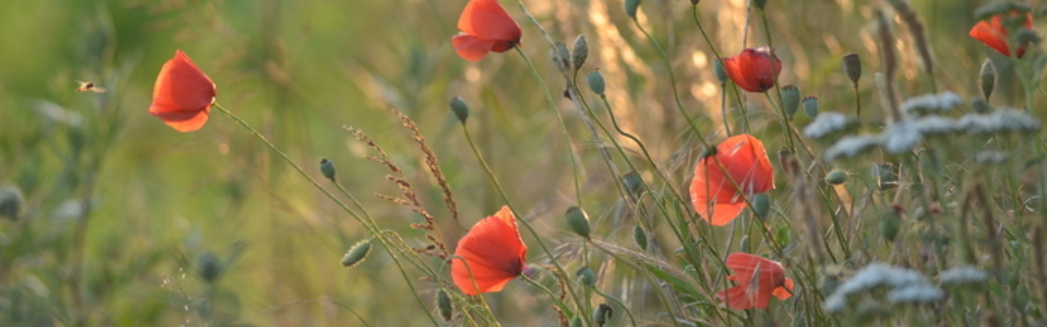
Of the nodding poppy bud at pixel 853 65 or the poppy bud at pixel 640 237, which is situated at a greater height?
the nodding poppy bud at pixel 853 65

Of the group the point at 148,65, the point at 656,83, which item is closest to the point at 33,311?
the point at 656,83

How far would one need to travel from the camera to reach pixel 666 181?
108cm

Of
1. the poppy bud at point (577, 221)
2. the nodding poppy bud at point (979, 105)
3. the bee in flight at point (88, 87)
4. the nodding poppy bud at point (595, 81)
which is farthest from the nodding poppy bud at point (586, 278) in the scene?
the bee in flight at point (88, 87)

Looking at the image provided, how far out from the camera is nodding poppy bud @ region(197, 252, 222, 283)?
68.9 inches

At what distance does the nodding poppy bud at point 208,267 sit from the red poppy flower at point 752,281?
2.98ft

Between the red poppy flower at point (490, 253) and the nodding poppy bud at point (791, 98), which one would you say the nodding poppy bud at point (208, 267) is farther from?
the nodding poppy bud at point (791, 98)

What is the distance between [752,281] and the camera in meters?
0.99

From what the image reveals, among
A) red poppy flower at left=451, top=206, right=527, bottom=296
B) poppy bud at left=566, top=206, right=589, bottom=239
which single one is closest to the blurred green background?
red poppy flower at left=451, top=206, right=527, bottom=296

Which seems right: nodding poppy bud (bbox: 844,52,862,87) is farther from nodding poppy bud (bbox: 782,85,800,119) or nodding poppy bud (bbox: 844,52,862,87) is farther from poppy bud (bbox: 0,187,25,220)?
poppy bud (bbox: 0,187,25,220)

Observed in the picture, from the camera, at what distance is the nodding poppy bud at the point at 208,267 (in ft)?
5.74

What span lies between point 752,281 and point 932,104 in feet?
0.70

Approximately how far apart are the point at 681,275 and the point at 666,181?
0.08m

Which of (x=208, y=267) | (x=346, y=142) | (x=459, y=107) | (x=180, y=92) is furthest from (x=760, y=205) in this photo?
(x=346, y=142)

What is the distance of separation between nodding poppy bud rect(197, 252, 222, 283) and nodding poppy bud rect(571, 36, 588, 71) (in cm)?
81
